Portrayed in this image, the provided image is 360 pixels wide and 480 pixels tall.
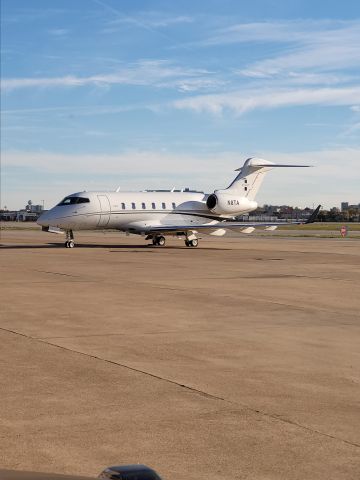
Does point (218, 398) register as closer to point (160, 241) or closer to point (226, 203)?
point (226, 203)

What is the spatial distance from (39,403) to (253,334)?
5.13 m

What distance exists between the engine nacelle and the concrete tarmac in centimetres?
2646

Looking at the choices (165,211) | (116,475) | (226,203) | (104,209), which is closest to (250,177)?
(226,203)

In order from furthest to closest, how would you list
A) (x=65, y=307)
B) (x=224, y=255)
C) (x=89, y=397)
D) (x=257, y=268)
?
(x=224, y=255)
(x=257, y=268)
(x=65, y=307)
(x=89, y=397)

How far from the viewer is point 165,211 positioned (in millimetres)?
44031

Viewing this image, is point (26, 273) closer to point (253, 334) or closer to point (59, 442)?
point (253, 334)

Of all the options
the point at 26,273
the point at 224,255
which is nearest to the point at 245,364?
the point at 26,273

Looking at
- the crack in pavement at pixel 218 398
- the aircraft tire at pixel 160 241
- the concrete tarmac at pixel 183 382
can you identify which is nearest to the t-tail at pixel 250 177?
the aircraft tire at pixel 160 241

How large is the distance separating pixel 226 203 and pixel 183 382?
121 ft

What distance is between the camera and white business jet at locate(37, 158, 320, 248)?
40.9 metres

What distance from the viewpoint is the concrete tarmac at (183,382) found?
5781mm

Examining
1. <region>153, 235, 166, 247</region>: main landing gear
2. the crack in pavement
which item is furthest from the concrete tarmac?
<region>153, 235, 166, 247</region>: main landing gear

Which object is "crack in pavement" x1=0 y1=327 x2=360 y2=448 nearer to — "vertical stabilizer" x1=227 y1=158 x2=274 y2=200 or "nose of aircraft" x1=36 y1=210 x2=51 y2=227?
"nose of aircraft" x1=36 y1=210 x2=51 y2=227

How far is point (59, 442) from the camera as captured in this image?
6105 millimetres
